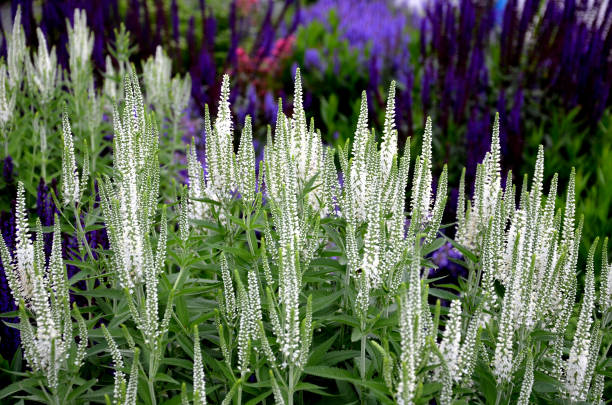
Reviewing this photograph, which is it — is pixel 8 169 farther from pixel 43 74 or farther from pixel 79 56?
pixel 79 56

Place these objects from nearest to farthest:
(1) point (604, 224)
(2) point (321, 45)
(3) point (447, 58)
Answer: (1) point (604, 224)
(3) point (447, 58)
(2) point (321, 45)

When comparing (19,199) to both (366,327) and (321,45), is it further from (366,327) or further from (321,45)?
(321,45)

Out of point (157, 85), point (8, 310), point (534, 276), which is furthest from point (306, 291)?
point (157, 85)

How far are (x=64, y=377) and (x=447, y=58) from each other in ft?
20.8

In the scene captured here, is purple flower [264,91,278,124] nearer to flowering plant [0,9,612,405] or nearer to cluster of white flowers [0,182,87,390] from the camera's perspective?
flowering plant [0,9,612,405]

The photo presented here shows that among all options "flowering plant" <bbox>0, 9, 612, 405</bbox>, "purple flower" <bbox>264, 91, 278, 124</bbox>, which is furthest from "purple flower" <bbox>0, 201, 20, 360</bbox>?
"purple flower" <bbox>264, 91, 278, 124</bbox>

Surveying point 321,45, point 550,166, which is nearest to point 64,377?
point 550,166

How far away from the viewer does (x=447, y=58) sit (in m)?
7.81

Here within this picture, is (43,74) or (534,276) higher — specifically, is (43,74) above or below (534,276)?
above

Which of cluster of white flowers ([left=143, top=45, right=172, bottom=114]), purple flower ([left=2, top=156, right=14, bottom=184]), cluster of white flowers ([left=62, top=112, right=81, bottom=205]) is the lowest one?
purple flower ([left=2, top=156, right=14, bottom=184])

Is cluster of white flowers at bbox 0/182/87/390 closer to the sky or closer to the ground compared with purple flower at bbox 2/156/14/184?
closer to the ground

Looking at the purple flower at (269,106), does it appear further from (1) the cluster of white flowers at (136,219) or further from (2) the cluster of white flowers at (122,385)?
(2) the cluster of white flowers at (122,385)

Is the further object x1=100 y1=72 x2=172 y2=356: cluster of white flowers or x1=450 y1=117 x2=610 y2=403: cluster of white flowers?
x1=450 y1=117 x2=610 y2=403: cluster of white flowers

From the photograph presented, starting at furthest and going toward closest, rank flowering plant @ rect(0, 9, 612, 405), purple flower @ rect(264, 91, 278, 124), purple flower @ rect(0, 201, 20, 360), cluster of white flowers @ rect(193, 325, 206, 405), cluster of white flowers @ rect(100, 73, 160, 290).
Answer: purple flower @ rect(264, 91, 278, 124) → purple flower @ rect(0, 201, 20, 360) → cluster of white flowers @ rect(100, 73, 160, 290) → flowering plant @ rect(0, 9, 612, 405) → cluster of white flowers @ rect(193, 325, 206, 405)
